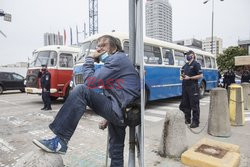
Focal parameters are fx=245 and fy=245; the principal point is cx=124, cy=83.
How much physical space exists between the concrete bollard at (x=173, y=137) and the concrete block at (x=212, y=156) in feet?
0.82

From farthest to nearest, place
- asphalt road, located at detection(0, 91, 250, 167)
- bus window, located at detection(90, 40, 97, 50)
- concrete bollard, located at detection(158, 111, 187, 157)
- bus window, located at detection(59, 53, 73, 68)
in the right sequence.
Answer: bus window, located at detection(59, 53, 73, 68) → bus window, located at detection(90, 40, 97, 50) → concrete bollard, located at detection(158, 111, 187, 157) → asphalt road, located at detection(0, 91, 250, 167)

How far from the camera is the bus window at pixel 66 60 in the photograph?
11469 mm

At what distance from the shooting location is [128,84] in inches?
108

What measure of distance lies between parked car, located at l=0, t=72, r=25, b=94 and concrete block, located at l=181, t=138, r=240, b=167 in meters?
17.2

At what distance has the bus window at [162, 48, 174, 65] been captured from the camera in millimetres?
10281

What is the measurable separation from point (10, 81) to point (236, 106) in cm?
1660

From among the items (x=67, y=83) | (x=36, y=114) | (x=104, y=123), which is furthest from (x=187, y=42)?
(x=104, y=123)

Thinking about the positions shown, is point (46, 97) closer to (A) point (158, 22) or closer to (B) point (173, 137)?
(B) point (173, 137)

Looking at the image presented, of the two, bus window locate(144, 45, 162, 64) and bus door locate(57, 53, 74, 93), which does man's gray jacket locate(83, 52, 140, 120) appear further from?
bus door locate(57, 53, 74, 93)

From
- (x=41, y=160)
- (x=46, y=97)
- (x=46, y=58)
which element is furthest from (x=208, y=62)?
(x=41, y=160)

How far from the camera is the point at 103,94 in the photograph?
2.72 meters

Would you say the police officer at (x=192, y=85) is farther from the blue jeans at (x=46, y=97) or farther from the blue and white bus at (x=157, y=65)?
the blue jeans at (x=46, y=97)

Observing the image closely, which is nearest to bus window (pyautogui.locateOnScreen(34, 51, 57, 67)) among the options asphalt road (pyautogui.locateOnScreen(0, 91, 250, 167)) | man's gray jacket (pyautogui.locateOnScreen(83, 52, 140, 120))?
asphalt road (pyautogui.locateOnScreen(0, 91, 250, 167))

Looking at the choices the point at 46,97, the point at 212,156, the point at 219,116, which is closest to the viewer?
the point at 212,156
